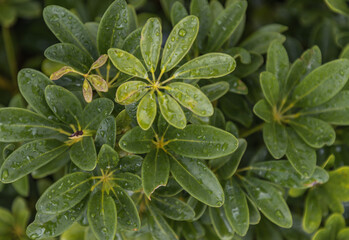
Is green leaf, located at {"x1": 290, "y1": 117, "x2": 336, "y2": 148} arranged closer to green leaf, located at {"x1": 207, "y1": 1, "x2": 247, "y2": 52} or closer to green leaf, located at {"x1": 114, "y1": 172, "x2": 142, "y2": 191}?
green leaf, located at {"x1": 207, "y1": 1, "x2": 247, "y2": 52}

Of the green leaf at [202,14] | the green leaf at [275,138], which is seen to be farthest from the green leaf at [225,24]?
the green leaf at [275,138]

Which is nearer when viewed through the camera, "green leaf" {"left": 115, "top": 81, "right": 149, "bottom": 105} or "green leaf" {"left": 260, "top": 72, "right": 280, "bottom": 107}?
"green leaf" {"left": 115, "top": 81, "right": 149, "bottom": 105}

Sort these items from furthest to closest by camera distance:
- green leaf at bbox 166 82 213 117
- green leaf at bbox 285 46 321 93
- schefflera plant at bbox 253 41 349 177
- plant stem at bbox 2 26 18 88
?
plant stem at bbox 2 26 18 88 → green leaf at bbox 285 46 321 93 → schefflera plant at bbox 253 41 349 177 → green leaf at bbox 166 82 213 117

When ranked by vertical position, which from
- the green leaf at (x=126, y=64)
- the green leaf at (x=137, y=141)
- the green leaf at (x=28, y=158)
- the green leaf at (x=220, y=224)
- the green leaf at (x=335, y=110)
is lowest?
the green leaf at (x=220, y=224)

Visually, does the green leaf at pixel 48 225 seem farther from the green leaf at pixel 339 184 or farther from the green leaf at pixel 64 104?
the green leaf at pixel 339 184

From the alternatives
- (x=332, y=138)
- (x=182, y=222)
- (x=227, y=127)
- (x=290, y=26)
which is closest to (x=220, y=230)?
(x=182, y=222)

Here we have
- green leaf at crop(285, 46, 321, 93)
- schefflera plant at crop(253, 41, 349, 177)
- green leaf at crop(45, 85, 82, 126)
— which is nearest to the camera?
green leaf at crop(45, 85, 82, 126)

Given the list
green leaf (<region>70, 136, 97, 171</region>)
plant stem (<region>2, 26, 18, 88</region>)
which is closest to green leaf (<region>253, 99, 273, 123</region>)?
green leaf (<region>70, 136, 97, 171</region>)

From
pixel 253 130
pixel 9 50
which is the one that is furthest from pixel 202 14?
pixel 9 50
